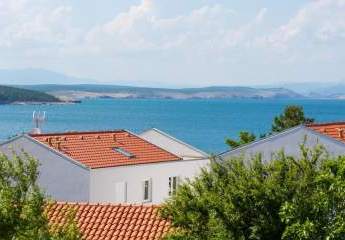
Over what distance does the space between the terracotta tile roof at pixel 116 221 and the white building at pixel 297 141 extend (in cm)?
1047

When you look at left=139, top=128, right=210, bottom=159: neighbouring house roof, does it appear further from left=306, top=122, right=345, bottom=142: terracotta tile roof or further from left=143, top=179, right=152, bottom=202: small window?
left=306, top=122, right=345, bottom=142: terracotta tile roof

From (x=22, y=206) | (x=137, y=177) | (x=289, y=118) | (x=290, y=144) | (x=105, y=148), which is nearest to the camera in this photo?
(x=22, y=206)

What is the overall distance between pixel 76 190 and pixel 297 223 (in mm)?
24579

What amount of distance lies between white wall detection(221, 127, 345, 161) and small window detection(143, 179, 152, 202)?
7.26 meters

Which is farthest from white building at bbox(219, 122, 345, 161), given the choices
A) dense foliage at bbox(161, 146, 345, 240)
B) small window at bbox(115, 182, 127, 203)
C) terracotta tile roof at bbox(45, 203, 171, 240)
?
dense foliage at bbox(161, 146, 345, 240)

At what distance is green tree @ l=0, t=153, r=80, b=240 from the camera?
19.4 metres

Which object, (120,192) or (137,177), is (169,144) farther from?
(120,192)

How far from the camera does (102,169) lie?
4444cm

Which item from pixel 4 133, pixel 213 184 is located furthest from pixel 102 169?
pixel 4 133

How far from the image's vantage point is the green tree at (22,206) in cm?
1938

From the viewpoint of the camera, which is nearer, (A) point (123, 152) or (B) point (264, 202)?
(B) point (264, 202)

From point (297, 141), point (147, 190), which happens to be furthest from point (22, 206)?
point (147, 190)

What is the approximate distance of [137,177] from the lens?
46.7 meters

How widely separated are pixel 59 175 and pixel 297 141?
12.0 meters
